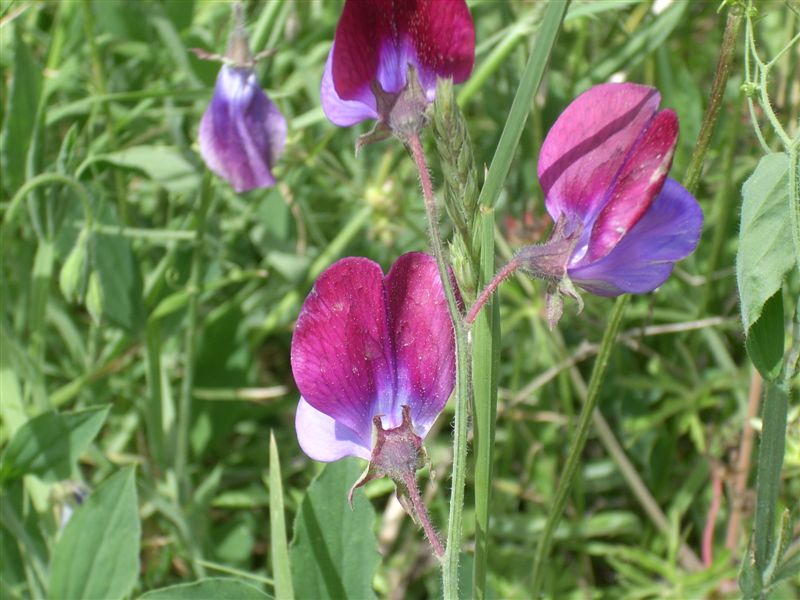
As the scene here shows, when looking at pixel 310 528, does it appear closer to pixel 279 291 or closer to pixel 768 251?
pixel 768 251

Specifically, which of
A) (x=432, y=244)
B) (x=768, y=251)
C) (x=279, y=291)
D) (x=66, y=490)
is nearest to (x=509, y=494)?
(x=279, y=291)

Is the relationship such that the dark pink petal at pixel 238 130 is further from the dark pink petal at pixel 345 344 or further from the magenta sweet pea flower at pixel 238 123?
the dark pink petal at pixel 345 344

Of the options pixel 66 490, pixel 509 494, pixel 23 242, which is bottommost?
pixel 509 494

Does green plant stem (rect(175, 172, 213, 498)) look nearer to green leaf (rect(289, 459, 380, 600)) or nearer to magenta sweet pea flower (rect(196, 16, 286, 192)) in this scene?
magenta sweet pea flower (rect(196, 16, 286, 192))

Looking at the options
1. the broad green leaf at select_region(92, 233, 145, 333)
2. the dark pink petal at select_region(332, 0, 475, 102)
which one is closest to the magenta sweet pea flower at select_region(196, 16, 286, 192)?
the broad green leaf at select_region(92, 233, 145, 333)

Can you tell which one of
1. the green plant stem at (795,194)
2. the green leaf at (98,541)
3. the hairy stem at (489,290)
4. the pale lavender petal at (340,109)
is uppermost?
the pale lavender petal at (340,109)

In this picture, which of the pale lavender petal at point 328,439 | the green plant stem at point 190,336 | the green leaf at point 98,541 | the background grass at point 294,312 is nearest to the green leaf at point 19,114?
the background grass at point 294,312

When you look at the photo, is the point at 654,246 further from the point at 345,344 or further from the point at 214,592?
the point at 214,592
